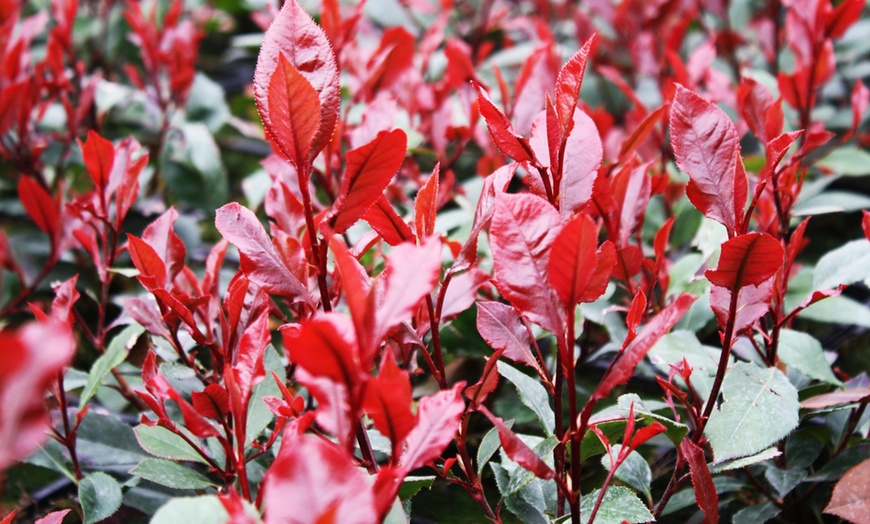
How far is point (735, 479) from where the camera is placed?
2.54 feet

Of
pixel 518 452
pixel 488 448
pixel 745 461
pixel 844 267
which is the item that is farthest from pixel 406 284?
pixel 844 267

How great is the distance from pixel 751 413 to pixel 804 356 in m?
0.17

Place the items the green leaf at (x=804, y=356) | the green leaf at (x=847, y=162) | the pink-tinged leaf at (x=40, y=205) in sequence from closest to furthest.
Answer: the green leaf at (x=804, y=356)
the pink-tinged leaf at (x=40, y=205)
the green leaf at (x=847, y=162)

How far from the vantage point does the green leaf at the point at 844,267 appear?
0.81 m

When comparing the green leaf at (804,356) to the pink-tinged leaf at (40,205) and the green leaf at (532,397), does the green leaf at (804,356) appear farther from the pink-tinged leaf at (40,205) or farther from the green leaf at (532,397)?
the pink-tinged leaf at (40,205)

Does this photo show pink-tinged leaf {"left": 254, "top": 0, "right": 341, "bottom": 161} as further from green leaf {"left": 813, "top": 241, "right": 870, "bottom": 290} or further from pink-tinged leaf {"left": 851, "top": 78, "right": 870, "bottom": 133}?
pink-tinged leaf {"left": 851, "top": 78, "right": 870, "bottom": 133}

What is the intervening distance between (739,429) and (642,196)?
278 millimetres

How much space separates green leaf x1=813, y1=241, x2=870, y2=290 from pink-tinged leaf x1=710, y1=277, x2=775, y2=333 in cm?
24

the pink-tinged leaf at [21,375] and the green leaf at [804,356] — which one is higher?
the pink-tinged leaf at [21,375]

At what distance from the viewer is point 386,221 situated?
0.63 metres

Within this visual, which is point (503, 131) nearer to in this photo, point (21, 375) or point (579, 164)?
point (579, 164)

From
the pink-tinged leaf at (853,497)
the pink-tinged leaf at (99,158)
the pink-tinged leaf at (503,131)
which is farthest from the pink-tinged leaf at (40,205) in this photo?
the pink-tinged leaf at (853,497)

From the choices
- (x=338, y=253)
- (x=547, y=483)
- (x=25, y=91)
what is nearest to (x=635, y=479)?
(x=547, y=483)

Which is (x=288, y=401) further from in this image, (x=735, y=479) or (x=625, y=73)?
(x=625, y=73)
